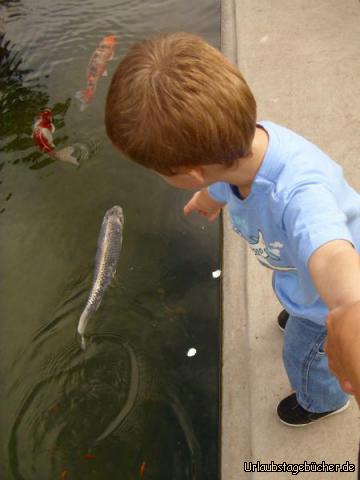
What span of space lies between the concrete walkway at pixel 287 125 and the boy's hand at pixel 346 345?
5.02 feet

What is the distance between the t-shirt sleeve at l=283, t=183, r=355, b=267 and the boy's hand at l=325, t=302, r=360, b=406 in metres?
0.32

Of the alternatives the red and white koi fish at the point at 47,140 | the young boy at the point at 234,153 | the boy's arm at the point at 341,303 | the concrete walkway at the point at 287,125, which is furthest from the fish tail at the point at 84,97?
the boy's arm at the point at 341,303

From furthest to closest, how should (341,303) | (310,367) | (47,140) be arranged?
(47,140), (310,367), (341,303)

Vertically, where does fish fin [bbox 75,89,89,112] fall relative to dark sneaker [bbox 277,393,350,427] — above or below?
above

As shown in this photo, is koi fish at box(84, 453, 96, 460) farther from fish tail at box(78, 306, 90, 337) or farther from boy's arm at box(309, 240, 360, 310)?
boy's arm at box(309, 240, 360, 310)

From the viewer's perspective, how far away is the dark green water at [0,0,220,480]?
9.42 feet

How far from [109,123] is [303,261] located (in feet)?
2.36

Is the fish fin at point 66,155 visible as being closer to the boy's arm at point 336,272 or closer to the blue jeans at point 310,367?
the blue jeans at point 310,367

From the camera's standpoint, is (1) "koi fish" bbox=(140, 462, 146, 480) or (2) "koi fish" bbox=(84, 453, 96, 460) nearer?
(1) "koi fish" bbox=(140, 462, 146, 480)

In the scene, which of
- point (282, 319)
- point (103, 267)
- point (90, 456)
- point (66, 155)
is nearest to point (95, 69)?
point (66, 155)

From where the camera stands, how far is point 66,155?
4645mm

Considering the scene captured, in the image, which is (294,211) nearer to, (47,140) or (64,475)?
(64,475)

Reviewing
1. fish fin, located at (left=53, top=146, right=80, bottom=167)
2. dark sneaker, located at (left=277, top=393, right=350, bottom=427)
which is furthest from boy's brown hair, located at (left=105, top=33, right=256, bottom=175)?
fish fin, located at (left=53, top=146, right=80, bottom=167)

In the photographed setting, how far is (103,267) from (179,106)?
1902mm
